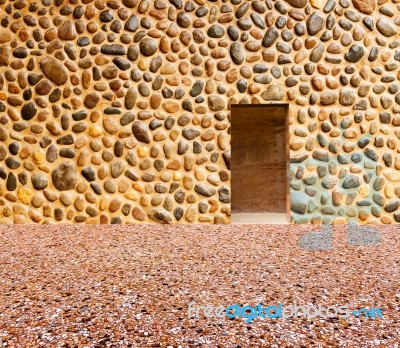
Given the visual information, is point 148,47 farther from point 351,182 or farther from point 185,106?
point 351,182

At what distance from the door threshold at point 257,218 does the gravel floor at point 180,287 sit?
5.84ft

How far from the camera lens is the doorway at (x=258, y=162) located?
243 inches

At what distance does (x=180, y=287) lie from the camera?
1.91m

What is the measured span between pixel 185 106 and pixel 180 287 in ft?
8.14

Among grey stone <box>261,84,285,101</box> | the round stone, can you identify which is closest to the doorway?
grey stone <box>261,84,285,101</box>

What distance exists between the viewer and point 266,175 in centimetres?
620

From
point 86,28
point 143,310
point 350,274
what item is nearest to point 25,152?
point 86,28

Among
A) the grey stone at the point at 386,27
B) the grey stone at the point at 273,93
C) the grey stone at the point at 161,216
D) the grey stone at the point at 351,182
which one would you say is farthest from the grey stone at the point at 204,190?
the grey stone at the point at 386,27

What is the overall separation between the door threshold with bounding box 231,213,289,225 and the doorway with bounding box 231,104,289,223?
19 cm

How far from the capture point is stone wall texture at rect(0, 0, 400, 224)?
13.1 ft

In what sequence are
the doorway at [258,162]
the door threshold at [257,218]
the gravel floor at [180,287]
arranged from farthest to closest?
the doorway at [258,162] < the door threshold at [257,218] < the gravel floor at [180,287]

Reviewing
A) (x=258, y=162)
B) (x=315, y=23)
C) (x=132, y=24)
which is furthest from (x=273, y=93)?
(x=258, y=162)

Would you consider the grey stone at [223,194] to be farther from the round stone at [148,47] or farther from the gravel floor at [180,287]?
the round stone at [148,47]

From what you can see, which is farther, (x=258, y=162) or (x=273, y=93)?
(x=258, y=162)
